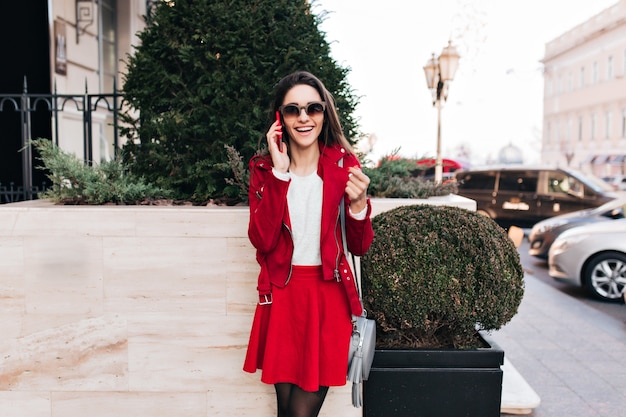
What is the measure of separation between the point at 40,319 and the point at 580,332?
224 inches

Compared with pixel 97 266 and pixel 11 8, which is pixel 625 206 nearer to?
pixel 97 266

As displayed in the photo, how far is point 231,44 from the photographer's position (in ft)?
12.6

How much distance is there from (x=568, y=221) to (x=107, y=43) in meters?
8.94

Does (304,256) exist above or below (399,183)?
below

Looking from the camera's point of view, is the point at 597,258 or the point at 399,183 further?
the point at 597,258

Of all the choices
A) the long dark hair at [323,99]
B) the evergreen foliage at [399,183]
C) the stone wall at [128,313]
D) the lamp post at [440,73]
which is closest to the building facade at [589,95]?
the lamp post at [440,73]

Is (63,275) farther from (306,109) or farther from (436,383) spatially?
(436,383)

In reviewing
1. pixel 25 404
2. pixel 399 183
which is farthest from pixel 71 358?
pixel 399 183

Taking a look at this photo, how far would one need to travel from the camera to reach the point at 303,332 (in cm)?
265

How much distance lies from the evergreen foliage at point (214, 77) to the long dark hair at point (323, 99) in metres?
1.03

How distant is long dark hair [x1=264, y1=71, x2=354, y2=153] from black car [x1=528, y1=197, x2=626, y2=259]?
8203 millimetres

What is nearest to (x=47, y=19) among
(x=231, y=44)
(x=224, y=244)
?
(x=231, y=44)

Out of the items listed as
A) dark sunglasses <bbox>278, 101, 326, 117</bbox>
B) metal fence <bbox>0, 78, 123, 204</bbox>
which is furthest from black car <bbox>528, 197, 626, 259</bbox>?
dark sunglasses <bbox>278, 101, 326, 117</bbox>

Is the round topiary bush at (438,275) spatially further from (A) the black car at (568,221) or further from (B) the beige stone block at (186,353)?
(A) the black car at (568,221)
